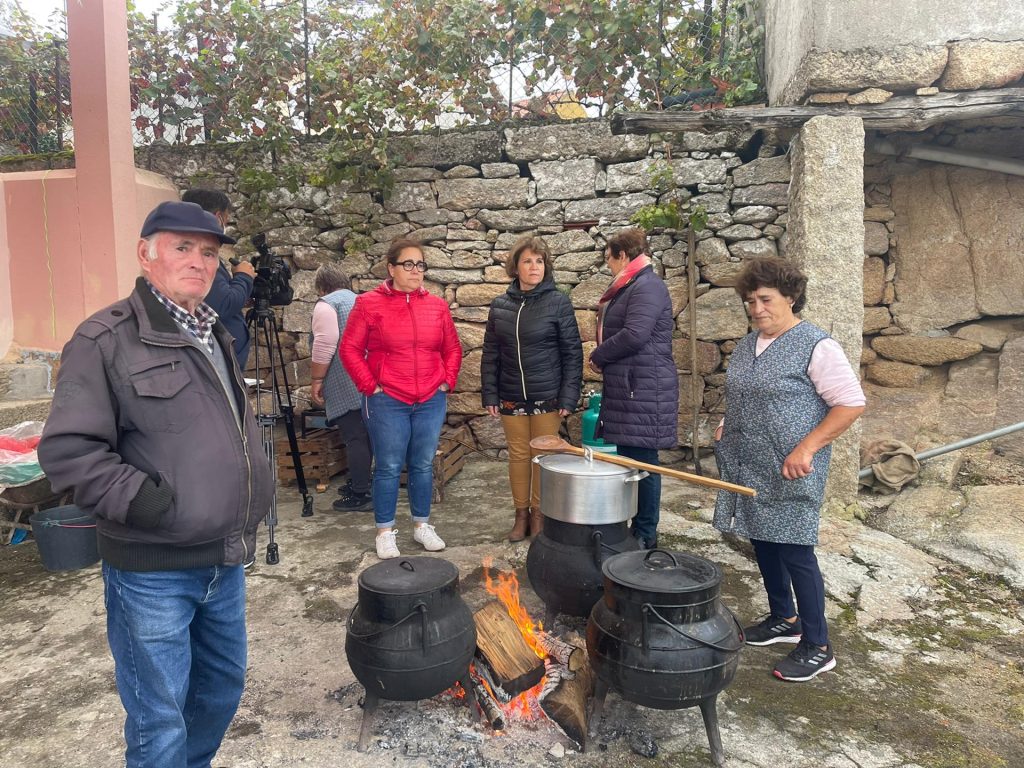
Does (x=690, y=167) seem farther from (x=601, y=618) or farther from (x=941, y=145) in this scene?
(x=601, y=618)

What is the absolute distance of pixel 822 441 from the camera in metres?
2.54

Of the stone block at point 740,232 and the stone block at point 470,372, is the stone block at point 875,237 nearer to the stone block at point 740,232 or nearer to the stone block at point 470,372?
the stone block at point 740,232

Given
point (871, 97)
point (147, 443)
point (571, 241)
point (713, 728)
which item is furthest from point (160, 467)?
point (871, 97)

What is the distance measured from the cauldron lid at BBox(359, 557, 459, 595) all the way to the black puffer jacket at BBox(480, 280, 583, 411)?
1.73 metres

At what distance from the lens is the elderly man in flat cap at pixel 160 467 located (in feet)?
5.26

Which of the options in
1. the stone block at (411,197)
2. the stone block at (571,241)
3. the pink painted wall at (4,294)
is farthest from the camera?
the stone block at (411,197)

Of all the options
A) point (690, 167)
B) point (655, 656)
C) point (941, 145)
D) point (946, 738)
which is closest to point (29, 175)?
point (690, 167)

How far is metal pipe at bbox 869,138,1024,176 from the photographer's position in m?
4.96

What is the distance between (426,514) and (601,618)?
6.40ft

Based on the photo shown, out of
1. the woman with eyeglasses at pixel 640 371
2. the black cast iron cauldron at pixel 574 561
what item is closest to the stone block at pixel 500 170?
the woman with eyeglasses at pixel 640 371

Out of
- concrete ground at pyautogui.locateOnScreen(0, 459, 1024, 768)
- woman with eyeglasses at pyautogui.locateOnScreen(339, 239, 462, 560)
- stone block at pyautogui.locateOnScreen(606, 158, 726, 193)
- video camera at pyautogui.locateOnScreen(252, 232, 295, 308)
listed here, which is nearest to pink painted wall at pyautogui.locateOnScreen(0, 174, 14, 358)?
concrete ground at pyautogui.locateOnScreen(0, 459, 1024, 768)

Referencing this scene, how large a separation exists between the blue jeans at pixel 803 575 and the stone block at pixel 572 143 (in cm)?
368

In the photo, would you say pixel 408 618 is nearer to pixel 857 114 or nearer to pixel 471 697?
pixel 471 697

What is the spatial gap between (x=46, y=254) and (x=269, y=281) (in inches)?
90.1
